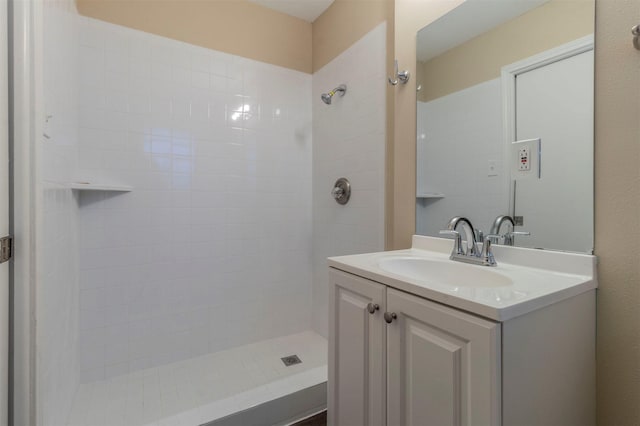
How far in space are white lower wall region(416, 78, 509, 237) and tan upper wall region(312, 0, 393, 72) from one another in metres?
0.66

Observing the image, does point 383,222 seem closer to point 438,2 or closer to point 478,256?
point 478,256

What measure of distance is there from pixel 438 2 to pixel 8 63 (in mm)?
1517

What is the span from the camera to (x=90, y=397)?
157 cm

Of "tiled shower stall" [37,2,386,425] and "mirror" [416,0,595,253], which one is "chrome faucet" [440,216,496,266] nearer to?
"mirror" [416,0,595,253]

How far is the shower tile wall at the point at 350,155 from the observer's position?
1728 mm

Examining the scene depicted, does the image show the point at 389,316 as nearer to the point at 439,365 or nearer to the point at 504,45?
the point at 439,365

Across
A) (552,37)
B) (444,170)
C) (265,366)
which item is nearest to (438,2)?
(552,37)

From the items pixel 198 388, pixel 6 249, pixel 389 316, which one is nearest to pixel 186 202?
pixel 198 388

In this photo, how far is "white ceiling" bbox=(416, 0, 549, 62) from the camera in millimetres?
1096

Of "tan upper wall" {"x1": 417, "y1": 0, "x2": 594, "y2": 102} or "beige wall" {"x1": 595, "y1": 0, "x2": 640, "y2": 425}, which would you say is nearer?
"beige wall" {"x1": 595, "y1": 0, "x2": 640, "y2": 425}

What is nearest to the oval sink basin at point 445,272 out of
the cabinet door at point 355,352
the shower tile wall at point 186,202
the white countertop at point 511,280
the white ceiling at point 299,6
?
the white countertop at point 511,280

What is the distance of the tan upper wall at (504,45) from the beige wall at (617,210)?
0.22ft

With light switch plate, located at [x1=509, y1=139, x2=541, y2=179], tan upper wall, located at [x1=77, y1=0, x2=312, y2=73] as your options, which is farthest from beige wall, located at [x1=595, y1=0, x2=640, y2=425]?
tan upper wall, located at [x1=77, y1=0, x2=312, y2=73]

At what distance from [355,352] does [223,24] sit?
6.79 feet
